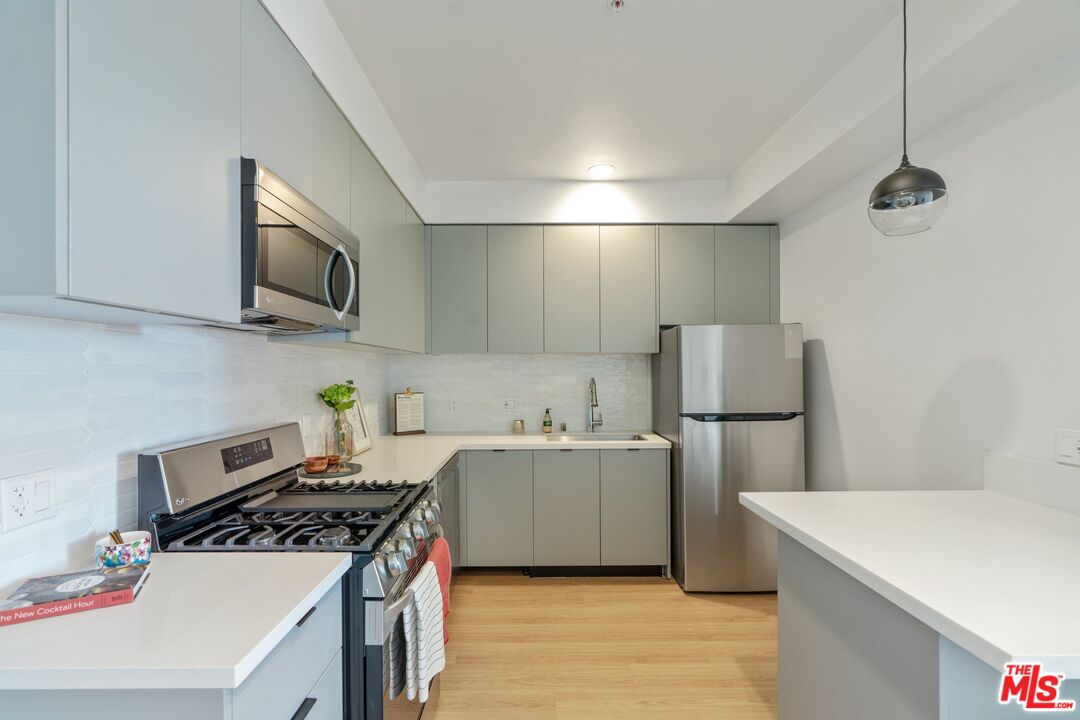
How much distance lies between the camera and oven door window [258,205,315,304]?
1280 millimetres

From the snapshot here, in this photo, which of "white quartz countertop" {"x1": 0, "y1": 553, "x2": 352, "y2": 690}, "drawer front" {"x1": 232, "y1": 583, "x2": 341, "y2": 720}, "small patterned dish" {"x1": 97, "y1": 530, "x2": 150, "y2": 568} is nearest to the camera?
"white quartz countertop" {"x1": 0, "y1": 553, "x2": 352, "y2": 690}

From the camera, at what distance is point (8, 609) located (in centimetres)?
91

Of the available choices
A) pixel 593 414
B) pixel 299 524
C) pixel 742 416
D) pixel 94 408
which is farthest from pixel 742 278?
pixel 94 408

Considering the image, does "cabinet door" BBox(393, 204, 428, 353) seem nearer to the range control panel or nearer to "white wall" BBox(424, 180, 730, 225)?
"white wall" BBox(424, 180, 730, 225)

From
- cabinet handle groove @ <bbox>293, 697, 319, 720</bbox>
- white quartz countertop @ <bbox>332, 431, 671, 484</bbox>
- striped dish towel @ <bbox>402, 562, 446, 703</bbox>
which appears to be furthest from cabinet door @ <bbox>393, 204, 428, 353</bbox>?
cabinet handle groove @ <bbox>293, 697, 319, 720</bbox>

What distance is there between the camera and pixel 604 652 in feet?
7.94

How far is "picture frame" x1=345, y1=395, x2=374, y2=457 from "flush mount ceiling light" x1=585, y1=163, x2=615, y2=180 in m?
2.00

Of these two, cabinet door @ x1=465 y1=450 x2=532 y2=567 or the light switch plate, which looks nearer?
the light switch plate

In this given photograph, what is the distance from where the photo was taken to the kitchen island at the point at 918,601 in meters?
0.92

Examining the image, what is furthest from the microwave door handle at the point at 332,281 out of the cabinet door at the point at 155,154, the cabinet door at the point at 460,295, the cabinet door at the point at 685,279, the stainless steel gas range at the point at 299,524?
the cabinet door at the point at 685,279

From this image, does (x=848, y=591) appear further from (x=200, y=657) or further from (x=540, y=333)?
(x=540, y=333)

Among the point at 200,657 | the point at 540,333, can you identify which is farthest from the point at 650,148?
the point at 200,657

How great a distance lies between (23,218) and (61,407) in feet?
1.95

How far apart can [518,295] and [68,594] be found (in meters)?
2.79
